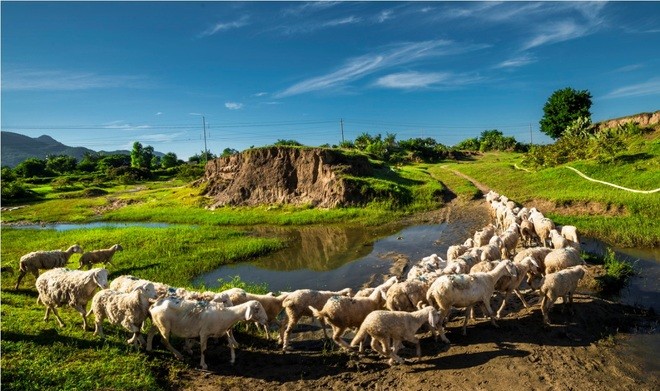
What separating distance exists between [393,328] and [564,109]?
7485 centimetres

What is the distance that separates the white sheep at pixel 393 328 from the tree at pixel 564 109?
7097cm

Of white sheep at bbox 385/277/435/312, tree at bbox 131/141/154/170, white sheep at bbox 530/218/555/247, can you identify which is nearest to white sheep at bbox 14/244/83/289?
white sheep at bbox 385/277/435/312

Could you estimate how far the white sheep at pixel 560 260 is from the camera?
1222cm

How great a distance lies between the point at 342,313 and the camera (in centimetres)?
975

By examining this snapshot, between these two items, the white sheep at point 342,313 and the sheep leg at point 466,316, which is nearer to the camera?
the white sheep at point 342,313

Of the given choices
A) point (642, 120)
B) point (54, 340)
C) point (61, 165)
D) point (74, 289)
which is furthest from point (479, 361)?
point (61, 165)

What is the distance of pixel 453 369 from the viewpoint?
8656 mm

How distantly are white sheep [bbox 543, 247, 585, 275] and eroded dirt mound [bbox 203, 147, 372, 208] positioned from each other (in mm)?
24433

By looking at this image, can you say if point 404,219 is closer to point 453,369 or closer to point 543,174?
point 543,174

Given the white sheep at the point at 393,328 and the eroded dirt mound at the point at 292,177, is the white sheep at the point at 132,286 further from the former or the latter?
the eroded dirt mound at the point at 292,177

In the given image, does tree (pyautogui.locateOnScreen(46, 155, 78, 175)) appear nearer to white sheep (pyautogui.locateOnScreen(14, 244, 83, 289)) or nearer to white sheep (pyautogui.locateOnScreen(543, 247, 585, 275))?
white sheep (pyautogui.locateOnScreen(14, 244, 83, 289))

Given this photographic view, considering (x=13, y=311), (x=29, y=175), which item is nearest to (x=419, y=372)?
(x=13, y=311)

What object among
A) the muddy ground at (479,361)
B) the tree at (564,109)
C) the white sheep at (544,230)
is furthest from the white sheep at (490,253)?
the tree at (564,109)

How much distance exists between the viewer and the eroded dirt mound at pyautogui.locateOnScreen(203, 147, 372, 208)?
125 feet
